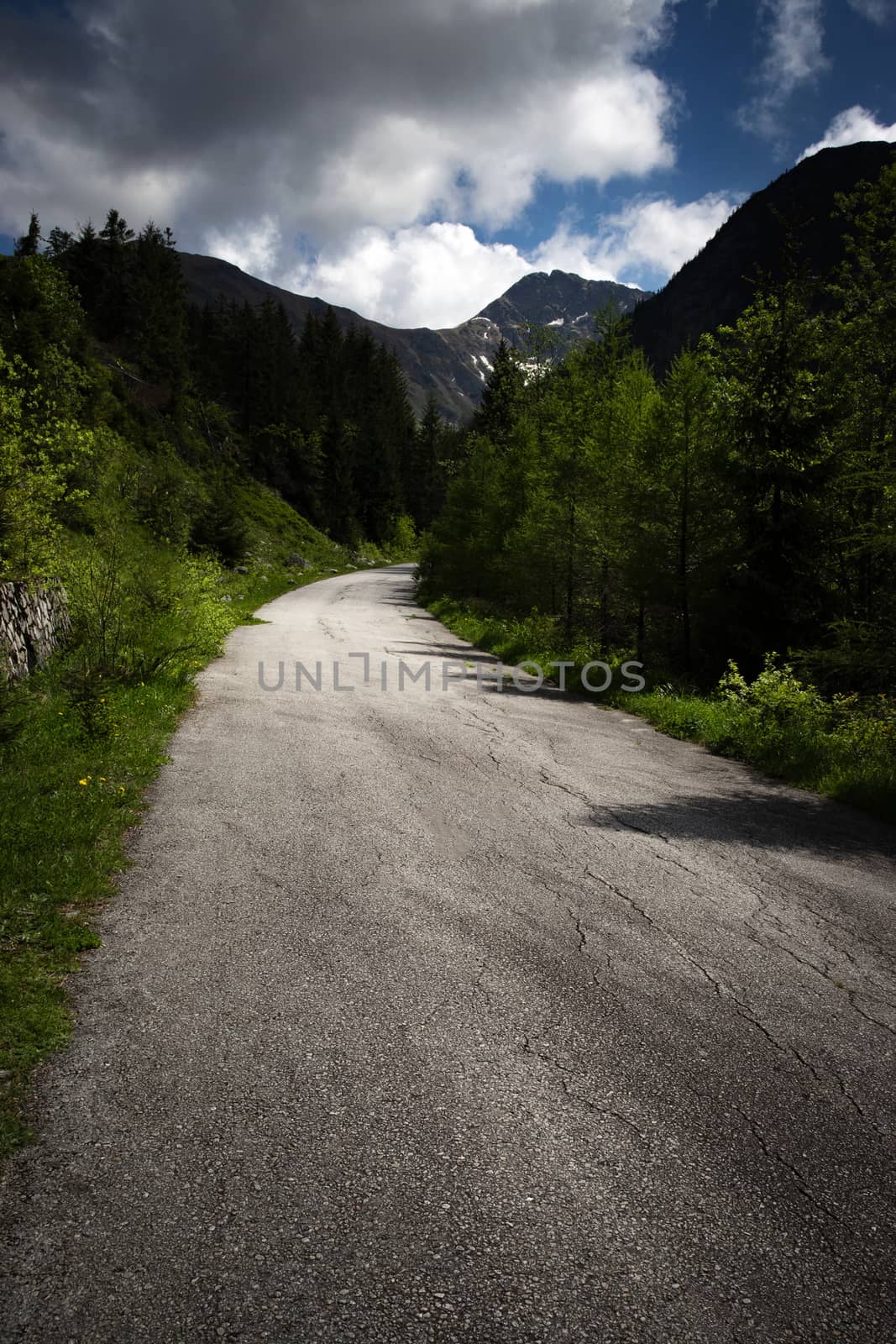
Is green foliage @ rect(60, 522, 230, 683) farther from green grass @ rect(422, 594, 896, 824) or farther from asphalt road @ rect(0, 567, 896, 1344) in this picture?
green grass @ rect(422, 594, 896, 824)

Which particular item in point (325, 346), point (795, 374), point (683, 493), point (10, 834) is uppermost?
point (325, 346)

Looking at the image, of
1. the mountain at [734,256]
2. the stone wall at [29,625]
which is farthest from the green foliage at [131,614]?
the mountain at [734,256]

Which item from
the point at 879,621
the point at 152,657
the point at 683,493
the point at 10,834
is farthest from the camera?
the point at 683,493

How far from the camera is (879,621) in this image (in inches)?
315

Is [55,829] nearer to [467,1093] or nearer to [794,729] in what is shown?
[467,1093]

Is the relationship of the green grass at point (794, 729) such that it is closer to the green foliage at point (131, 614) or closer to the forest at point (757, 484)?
the forest at point (757, 484)

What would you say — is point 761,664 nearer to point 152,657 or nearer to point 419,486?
point 152,657

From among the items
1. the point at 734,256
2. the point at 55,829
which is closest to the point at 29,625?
the point at 55,829

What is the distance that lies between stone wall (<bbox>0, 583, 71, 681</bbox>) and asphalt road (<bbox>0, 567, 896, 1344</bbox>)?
13.2 ft

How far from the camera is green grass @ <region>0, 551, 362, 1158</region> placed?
3150 mm

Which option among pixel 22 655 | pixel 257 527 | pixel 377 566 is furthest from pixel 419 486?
pixel 22 655

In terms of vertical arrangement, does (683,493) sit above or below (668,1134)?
above

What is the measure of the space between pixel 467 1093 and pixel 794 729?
7.74 meters

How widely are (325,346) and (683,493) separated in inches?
2826
